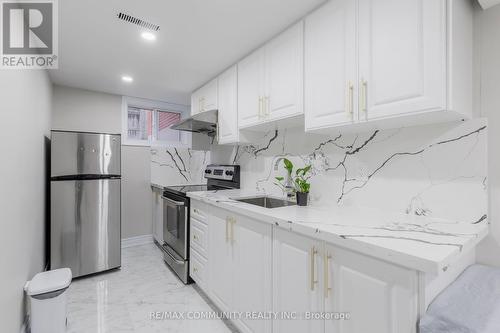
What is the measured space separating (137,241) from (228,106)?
2.62m

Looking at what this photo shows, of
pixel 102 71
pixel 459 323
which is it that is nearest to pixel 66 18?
pixel 102 71

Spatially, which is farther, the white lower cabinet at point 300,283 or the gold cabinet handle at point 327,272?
the gold cabinet handle at point 327,272

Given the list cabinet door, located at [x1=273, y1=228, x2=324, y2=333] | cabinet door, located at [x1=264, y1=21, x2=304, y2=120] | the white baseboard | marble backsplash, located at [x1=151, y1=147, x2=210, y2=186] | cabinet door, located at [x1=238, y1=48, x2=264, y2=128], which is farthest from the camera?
marble backsplash, located at [x1=151, y1=147, x2=210, y2=186]

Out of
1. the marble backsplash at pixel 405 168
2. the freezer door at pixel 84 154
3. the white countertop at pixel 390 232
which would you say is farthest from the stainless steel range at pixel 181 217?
the white countertop at pixel 390 232

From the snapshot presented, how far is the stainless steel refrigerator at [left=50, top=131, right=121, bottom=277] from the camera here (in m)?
2.39

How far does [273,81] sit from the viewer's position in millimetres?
1865

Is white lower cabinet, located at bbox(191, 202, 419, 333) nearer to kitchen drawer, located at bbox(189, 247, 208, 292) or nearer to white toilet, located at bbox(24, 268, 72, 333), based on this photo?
kitchen drawer, located at bbox(189, 247, 208, 292)

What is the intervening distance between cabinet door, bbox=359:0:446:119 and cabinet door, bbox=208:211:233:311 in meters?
1.29

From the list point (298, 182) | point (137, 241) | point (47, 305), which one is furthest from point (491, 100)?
point (137, 241)

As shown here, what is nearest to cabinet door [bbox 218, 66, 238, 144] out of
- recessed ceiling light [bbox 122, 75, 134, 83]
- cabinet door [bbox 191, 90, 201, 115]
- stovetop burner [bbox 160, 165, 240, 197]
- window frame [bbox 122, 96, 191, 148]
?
stovetop burner [bbox 160, 165, 240, 197]

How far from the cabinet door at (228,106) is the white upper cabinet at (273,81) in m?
0.08

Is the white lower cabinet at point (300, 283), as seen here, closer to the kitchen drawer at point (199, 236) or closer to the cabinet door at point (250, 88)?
the kitchen drawer at point (199, 236)

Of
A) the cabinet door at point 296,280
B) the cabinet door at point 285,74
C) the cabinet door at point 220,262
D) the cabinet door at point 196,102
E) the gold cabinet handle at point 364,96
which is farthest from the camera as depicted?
the cabinet door at point 196,102

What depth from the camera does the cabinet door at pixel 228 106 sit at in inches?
92.6
